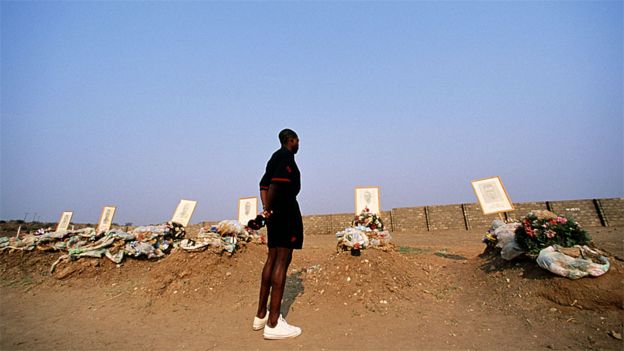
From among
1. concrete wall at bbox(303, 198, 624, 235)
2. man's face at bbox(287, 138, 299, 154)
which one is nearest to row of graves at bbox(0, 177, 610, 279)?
man's face at bbox(287, 138, 299, 154)

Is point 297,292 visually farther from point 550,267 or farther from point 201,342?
point 550,267

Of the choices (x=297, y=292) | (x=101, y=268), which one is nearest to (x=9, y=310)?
(x=101, y=268)

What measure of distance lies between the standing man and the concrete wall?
34.6 ft

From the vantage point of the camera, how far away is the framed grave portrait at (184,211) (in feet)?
30.1

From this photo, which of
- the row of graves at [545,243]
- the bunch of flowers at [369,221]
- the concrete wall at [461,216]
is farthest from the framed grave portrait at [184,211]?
the concrete wall at [461,216]

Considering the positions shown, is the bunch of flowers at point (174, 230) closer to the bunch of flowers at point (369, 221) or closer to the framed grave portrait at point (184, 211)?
the framed grave portrait at point (184, 211)

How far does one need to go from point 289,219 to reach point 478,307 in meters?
2.64

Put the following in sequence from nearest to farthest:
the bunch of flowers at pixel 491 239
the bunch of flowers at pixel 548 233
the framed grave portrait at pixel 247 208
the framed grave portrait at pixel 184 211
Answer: the bunch of flowers at pixel 548 233 < the bunch of flowers at pixel 491 239 < the framed grave portrait at pixel 184 211 < the framed grave portrait at pixel 247 208

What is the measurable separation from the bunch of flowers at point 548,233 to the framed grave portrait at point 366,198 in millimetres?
3979

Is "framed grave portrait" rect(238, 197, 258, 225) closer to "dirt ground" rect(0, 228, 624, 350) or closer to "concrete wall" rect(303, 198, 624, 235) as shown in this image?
"dirt ground" rect(0, 228, 624, 350)

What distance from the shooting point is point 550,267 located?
3318 mm

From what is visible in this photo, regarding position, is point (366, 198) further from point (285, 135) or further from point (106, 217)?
point (106, 217)

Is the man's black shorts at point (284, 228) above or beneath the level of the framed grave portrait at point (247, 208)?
beneath

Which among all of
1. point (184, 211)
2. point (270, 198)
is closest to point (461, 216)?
point (184, 211)
